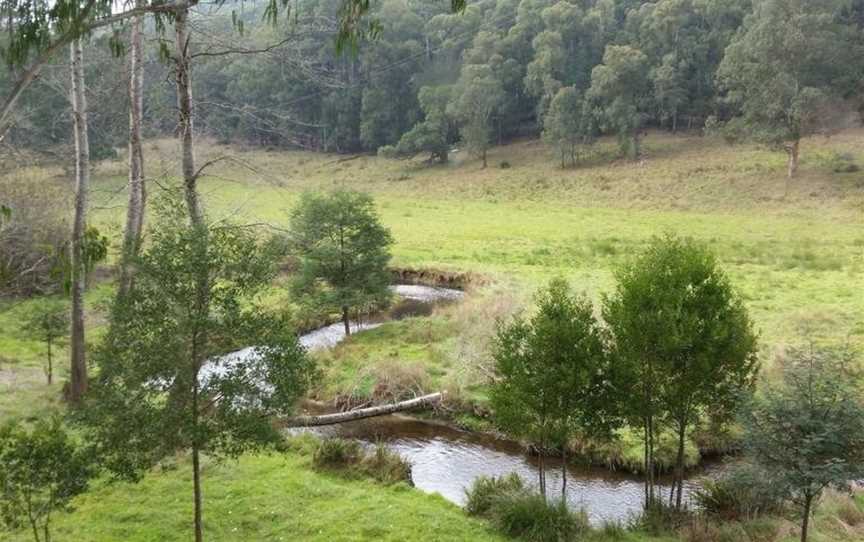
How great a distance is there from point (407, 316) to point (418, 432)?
10.7 metres

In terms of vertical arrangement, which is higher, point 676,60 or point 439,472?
point 676,60

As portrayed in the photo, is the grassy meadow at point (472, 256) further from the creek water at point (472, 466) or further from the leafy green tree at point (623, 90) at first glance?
the leafy green tree at point (623, 90)

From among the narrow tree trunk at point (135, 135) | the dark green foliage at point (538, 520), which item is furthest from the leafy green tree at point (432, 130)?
the dark green foliage at point (538, 520)

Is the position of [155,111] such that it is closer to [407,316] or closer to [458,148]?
[407,316]

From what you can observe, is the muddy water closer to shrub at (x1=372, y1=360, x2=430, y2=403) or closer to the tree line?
shrub at (x1=372, y1=360, x2=430, y2=403)

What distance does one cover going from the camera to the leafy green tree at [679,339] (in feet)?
50.5

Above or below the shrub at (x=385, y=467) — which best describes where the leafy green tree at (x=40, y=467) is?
above

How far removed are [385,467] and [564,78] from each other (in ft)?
214

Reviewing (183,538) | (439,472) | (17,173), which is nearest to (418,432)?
(439,472)

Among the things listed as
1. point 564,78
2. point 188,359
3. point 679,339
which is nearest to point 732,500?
point 679,339

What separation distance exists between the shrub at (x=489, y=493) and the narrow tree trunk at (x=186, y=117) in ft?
29.1

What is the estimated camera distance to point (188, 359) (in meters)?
13.0

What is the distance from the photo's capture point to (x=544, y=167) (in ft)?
229

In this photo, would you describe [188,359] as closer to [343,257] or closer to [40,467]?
[40,467]
